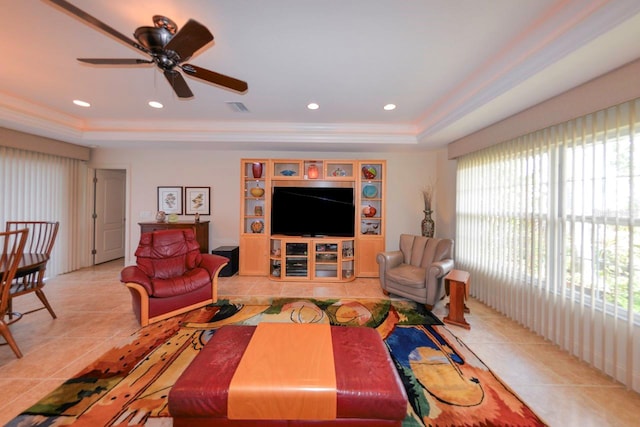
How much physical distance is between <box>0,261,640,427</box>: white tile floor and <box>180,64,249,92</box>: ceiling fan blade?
2614mm

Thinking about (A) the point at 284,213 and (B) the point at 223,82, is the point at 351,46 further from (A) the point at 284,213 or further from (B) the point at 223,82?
(A) the point at 284,213

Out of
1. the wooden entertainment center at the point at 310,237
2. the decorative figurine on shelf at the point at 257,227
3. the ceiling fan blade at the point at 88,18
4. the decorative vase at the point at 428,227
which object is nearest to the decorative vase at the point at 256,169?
the wooden entertainment center at the point at 310,237

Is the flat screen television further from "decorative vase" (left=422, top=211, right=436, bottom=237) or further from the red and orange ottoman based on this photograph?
the red and orange ottoman

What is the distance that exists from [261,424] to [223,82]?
232cm

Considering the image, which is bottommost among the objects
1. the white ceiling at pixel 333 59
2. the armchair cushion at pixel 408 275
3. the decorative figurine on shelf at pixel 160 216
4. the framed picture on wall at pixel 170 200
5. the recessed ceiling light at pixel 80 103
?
the armchair cushion at pixel 408 275

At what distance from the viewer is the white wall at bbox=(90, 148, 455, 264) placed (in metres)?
4.84

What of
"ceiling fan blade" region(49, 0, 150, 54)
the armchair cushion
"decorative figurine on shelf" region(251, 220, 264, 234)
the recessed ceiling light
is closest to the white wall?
"decorative figurine on shelf" region(251, 220, 264, 234)

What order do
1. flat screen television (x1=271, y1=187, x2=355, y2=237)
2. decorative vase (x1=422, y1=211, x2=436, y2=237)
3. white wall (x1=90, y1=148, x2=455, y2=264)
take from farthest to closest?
white wall (x1=90, y1=148, x2=455, y2=264) < flat screen television (x1=271, y1=187, x2=355, y2=237) < decorative vase (x1=422, y1=211, x2=436, y2=237)

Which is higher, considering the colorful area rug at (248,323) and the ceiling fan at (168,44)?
the ceiling fan at (168,44)

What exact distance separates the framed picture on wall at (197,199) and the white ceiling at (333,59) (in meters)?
1.44

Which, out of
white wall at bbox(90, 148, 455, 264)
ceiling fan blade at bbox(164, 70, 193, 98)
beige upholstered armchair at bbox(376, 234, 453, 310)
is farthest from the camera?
white wall at bbox(90, 148, 455, 264)

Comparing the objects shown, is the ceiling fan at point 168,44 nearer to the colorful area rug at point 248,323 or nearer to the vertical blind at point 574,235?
the colorful area rug at point 248,323

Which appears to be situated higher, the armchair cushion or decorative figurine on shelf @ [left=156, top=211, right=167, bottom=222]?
decorative figurine on shelf @ [left=156, top=211, right=167, bottom=222]

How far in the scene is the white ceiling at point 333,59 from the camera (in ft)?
5.45
